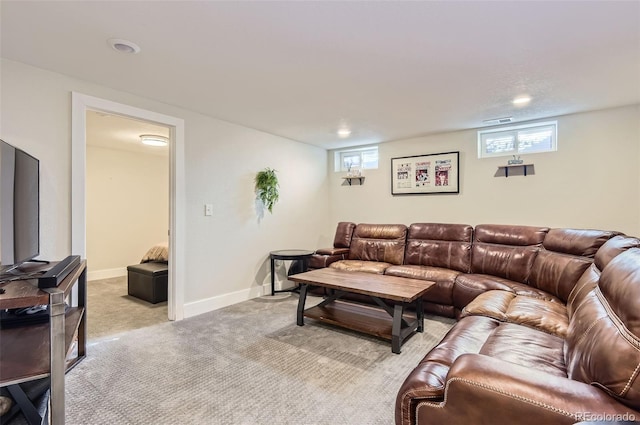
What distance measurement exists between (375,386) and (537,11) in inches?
93.5

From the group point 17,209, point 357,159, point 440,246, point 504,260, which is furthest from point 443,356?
point 357,159

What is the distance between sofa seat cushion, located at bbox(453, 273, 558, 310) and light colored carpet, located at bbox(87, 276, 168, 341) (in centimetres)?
306

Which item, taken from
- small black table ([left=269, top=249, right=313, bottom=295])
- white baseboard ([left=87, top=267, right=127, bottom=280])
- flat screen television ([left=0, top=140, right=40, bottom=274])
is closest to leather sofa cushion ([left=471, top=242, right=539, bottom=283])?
small black table ([left=269, top=249, right=313, bottom=295])

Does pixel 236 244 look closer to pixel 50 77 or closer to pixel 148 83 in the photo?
pixel 148 83

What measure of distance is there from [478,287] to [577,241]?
938 mm

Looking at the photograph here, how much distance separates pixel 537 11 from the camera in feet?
5.58

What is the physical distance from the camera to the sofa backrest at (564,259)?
2670mm

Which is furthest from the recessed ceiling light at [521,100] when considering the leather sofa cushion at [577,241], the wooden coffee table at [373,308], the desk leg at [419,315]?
the desk leg at [419,315]

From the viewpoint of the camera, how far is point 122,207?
5.63m

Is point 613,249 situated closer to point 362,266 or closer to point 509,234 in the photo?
point 509,234

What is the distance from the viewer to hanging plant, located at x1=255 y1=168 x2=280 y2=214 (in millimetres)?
4223

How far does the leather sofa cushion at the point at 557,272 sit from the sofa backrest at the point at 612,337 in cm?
120

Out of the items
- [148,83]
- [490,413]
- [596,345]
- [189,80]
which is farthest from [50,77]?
[596,345]

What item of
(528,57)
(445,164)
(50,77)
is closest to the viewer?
(528,57)
